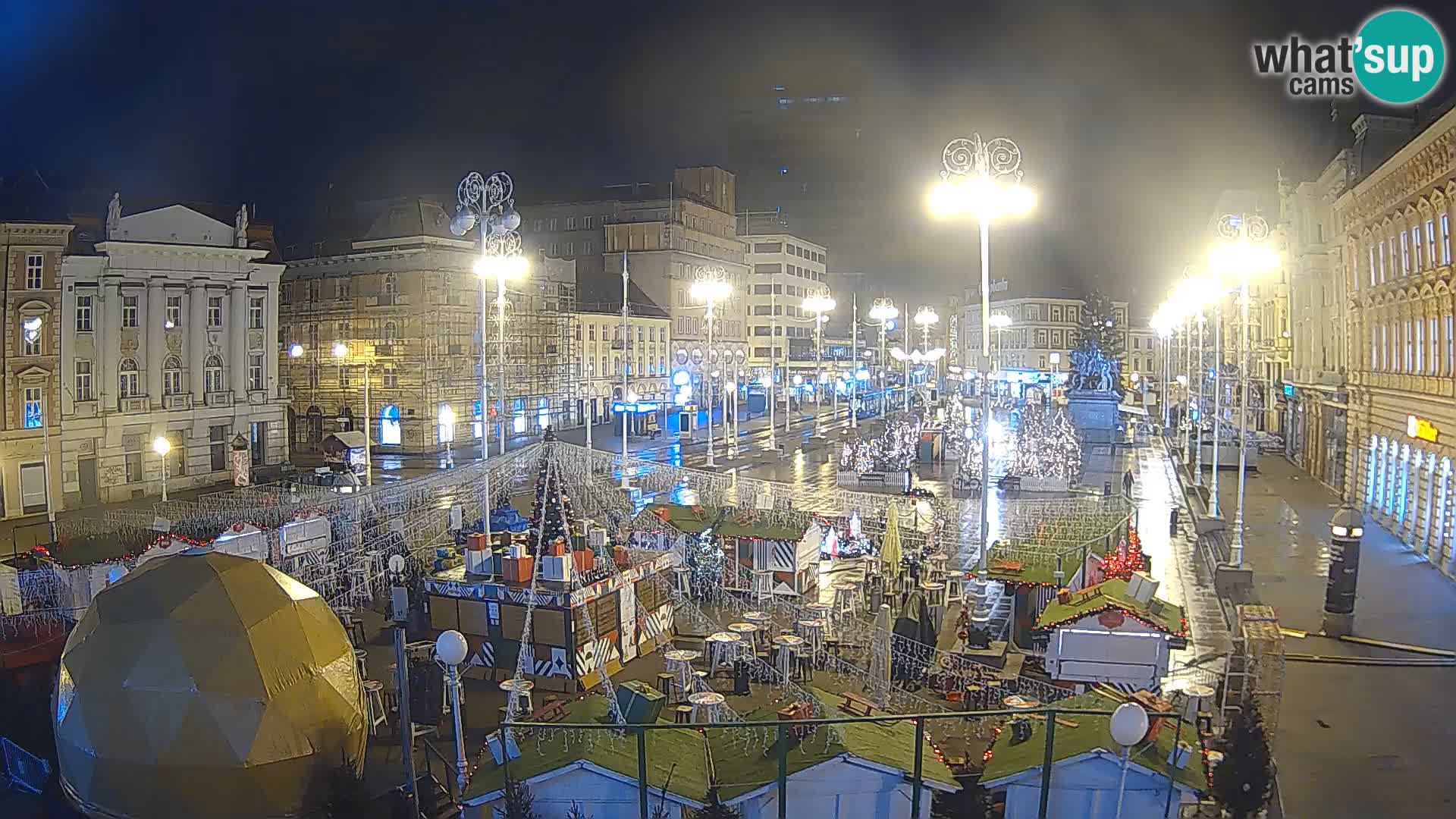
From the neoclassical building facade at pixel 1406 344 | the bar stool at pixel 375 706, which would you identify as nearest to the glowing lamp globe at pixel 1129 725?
the bar stool at pixel 375 706

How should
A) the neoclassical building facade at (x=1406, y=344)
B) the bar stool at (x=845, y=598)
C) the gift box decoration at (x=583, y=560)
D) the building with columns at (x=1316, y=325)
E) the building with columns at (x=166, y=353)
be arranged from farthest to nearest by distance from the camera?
the building with columns at (x=1316, y=325), the building with columns at (x=166, y=353), the neoclassical building facade at (x=1406, y=344), the bar stool at (x=845, y=598), the gift box decoration at (x=583, y=560)

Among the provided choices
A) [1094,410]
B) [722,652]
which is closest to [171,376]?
[722,652]

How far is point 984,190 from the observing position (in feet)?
61.8

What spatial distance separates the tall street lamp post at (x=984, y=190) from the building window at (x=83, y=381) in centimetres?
3261

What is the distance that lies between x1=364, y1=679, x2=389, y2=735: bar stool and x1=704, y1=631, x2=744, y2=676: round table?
5209mm

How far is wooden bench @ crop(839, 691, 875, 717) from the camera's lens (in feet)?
40.8

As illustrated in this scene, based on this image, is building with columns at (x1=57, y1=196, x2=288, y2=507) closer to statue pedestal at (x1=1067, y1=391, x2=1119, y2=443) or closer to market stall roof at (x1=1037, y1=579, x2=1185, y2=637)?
market stall roof at (x1=1037, y1=579, x2=1185, y2=637)

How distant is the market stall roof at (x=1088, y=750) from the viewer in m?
10.6

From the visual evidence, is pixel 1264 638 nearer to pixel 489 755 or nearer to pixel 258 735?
pixel 489 755

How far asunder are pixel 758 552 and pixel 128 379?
2939 cm

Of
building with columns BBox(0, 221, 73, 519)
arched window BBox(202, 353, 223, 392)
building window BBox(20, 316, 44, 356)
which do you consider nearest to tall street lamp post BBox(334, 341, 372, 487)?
arched window BBox(202, 353, 223, 392)

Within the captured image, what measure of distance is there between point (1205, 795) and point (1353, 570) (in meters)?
12.2

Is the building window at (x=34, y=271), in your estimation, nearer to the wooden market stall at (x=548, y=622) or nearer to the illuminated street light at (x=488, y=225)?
the illuminated street light at (x=488, y=225)

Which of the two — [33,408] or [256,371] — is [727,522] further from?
[256,371]
